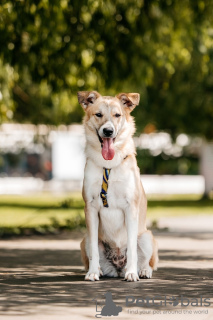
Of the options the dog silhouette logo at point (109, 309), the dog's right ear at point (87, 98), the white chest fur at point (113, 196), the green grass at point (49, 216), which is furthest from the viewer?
the green grass at point (49, 216)

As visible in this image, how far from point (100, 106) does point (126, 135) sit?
483mm

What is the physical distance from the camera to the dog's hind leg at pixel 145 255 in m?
8.93

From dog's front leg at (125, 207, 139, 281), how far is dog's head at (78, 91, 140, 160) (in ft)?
2.24

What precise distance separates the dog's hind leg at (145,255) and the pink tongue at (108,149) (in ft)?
3.47

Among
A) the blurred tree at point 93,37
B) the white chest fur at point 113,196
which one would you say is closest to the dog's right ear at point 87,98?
the white chest fur at point 113,196

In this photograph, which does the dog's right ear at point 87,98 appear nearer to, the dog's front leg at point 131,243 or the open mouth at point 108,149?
the open mouth at point 108,149

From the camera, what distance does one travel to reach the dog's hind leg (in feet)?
29.3

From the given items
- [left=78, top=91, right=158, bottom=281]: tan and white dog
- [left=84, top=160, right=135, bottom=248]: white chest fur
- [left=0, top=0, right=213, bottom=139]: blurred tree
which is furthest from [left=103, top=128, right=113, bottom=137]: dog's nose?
[left=0, top=0, right=213, bottom=139]: blurred tree

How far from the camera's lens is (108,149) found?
8.70 metres

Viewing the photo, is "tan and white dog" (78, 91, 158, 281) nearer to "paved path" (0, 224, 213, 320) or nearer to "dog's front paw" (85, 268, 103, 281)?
"dog's front paw" (85, 268, 103, 281)

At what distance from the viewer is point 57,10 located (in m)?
14.0

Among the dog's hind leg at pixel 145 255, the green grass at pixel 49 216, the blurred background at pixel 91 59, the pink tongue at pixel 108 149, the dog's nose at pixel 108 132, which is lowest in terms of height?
the green grass at pixel 49 216

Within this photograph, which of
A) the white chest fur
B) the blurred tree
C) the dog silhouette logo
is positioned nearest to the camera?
the dog silhouette logo

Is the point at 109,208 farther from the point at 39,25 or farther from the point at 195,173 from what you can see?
the point at 195,173
